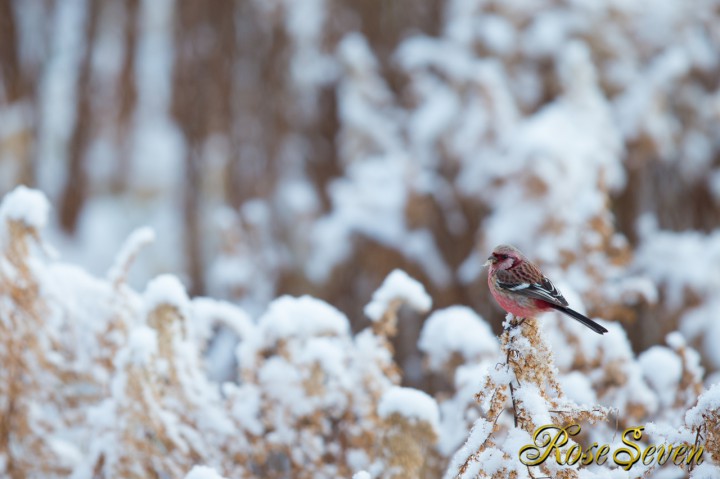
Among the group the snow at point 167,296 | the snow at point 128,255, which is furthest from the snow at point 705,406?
the snow at point 128,255

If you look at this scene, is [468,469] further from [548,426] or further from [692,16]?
[692,16]

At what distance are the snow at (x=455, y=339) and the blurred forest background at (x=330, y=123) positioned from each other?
1.50 m

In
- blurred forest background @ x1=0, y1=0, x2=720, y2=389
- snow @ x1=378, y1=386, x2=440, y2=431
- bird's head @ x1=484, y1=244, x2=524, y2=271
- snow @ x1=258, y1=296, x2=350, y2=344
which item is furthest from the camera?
blurred forest background @ x1=0, y1=0, x2=720, y2=389

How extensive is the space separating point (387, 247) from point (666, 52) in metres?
1.95

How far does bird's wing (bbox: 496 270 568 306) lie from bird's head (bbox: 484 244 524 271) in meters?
0.04

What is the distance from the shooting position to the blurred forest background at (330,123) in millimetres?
3910

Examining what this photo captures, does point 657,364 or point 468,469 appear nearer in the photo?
point 468,469

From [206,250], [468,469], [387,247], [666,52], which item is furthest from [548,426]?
[666,52]

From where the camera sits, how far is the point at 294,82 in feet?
15.0

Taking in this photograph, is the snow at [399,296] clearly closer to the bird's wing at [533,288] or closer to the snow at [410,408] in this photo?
the snow at [410,408]

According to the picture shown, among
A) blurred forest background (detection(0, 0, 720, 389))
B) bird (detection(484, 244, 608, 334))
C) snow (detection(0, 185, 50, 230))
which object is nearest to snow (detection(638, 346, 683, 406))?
bird (detection(484, 244, 608, 334))

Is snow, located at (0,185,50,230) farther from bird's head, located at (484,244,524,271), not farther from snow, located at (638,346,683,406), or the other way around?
snow, located at (638,346,683,406)

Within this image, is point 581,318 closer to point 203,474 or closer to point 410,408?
point 410,408

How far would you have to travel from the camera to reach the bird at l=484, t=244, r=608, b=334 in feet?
4.89
